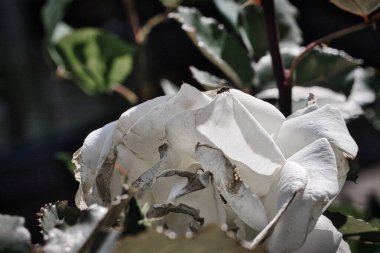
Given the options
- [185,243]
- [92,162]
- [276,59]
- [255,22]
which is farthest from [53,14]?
[185,243]

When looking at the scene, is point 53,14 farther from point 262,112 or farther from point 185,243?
point 185,243

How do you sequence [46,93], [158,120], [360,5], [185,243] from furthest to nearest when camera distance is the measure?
[46,93]
[360,5]
[158,120]
[185,243]

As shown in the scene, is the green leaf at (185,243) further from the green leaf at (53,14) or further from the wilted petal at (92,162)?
the green leaf at (53,14)

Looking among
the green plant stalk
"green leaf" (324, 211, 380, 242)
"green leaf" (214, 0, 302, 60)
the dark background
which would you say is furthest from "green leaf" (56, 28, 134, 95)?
the dark background

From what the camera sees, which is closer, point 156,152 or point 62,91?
point 156,152

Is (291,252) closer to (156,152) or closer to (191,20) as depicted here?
(156,152)

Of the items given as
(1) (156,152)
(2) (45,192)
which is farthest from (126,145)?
(2) (45,192)
